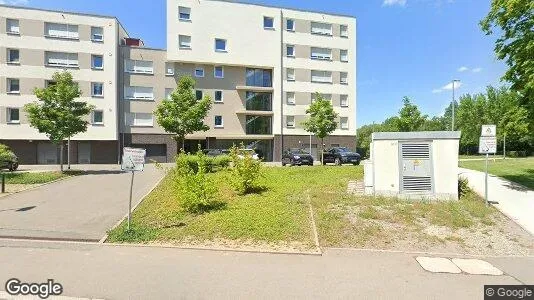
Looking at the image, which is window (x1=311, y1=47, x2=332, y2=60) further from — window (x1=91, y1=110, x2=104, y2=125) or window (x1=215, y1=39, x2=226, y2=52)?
window (x1=91, y1=110, x2=104, y2=125)

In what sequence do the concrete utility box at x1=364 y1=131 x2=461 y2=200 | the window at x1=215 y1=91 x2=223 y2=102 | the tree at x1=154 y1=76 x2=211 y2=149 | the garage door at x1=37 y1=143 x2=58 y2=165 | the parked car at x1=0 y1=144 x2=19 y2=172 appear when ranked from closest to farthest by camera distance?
the concrete utility box at x1=364 y1=131 x2=461 y2=200 < the parked car at x1=0 y1=144 x2=19 y2=172 < the tree at x1=154 y1=76 x2=211 y2=149 < the garage door at x1=37 y1=143 x2=58 y2=165 < the window at x1=215 y1=91 x2=223 y2=102

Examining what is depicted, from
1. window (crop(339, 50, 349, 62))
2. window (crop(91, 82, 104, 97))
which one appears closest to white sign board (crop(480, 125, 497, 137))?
window (crop(339, 50, 349, 62))

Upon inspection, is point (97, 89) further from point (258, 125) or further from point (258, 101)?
point (258, 125)

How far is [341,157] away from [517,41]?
1434 cm

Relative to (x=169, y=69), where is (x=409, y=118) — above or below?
below

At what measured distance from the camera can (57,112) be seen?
19.8 m

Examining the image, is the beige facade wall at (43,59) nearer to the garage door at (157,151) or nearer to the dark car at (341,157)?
the garage door at (157,151)

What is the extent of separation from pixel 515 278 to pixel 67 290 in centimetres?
749

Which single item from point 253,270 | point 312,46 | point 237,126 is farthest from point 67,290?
point 312,46

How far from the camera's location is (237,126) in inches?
1371

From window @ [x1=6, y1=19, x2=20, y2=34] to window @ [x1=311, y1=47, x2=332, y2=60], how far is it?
29.3m

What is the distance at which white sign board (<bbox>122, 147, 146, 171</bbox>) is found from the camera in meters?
7.87

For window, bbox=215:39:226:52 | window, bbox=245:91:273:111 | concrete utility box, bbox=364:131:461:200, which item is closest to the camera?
concrete utility box, bbox=364:131:461:200

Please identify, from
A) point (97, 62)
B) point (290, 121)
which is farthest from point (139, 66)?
point (290, 121)
